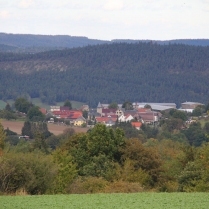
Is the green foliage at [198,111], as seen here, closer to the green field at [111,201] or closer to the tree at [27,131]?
the tree at [27,131]

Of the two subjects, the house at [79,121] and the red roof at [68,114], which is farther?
the red roof at [68,114]

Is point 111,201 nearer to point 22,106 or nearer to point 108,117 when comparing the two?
point 22,106

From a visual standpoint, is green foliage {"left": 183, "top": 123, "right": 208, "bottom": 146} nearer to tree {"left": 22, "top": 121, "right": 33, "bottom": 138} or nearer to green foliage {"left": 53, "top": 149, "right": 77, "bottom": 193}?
tree {"left": 22, "top": 121, "right": 33, "bottom": 138}

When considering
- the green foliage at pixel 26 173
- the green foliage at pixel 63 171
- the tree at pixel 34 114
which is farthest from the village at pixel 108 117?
the green foliage at pixel 26 173

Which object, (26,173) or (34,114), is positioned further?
(34,114)

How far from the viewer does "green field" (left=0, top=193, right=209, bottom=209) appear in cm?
1711

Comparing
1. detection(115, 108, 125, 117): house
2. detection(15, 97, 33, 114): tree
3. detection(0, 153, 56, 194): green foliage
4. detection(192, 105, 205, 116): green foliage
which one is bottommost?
detection(115, 108, 125, 117): house

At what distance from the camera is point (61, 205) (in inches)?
685

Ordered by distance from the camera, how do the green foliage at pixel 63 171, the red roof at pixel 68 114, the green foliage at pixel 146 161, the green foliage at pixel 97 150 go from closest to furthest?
the green foliage at pixel 63 171
the green foliage at pixel 97 150
the green foliage at pixel 146 161
the red roof at pixel 68 114

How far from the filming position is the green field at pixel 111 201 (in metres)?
17.1

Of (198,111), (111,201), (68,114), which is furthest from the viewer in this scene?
(68,114)

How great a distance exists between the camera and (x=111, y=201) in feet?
59.8

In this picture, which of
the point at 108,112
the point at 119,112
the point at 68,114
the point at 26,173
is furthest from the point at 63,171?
the point at 108,112

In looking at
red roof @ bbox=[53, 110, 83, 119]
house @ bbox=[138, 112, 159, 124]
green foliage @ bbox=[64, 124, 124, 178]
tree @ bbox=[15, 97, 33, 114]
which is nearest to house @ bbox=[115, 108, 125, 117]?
house @ bbox=[138, 112, 159, 124]
